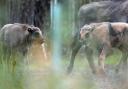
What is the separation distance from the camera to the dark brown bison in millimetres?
2516

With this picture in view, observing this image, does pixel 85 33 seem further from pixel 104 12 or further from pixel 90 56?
pixel 104 12

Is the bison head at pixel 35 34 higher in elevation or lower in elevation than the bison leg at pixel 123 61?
higher

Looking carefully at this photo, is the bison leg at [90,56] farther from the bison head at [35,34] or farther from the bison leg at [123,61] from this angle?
the bison head at [35,34]

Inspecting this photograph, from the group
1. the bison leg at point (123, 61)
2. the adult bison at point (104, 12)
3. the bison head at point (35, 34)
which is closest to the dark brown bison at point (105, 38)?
the bison leg at point (123, 61)

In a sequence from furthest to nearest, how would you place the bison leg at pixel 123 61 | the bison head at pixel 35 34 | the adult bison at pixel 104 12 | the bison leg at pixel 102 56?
1. the adult bison at pixel 104 12
2. the bison head at pixel 35 34
3. the bison leg at pixel 102 56
4. the bison leg at pixel 123 61

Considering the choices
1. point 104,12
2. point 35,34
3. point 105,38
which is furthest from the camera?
point 104,12

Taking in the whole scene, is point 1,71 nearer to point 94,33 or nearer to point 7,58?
point 7,58

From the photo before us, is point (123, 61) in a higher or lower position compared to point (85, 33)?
lower

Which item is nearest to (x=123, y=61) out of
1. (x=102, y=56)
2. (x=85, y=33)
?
(x=102, y=56)

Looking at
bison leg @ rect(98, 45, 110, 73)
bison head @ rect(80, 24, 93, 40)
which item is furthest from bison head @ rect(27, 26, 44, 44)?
bison leg @ rect(98, 45, 110, 73)

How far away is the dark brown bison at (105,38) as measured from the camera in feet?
8.26

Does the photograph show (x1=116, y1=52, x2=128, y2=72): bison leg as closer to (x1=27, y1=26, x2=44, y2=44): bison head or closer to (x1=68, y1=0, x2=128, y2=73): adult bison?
(x1=27, y1=26, x2=44, y2=44): bison head

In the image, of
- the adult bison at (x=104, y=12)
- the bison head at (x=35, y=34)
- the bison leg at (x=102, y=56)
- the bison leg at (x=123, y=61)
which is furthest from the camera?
the adult bison at (x=104, y=12)

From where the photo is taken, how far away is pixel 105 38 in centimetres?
261
